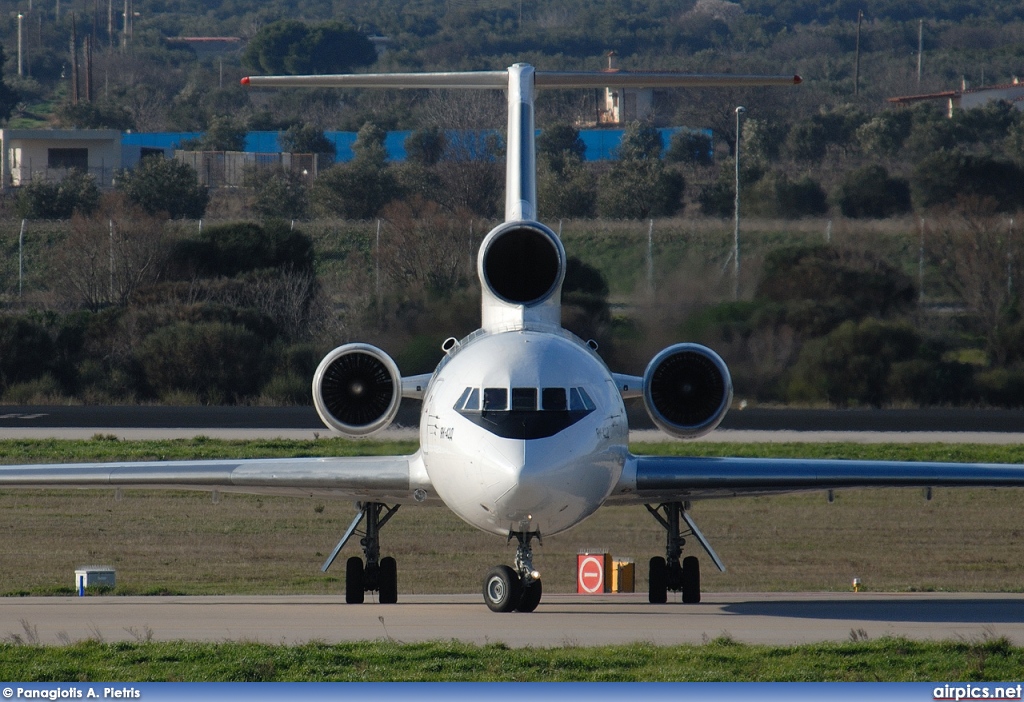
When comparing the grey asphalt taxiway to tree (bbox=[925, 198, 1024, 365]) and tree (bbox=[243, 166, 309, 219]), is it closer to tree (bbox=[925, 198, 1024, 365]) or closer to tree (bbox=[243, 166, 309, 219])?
tree (bbox=[925, 198, 1024, 365])

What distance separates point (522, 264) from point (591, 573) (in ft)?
16.2

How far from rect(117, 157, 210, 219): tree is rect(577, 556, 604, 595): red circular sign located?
54821mm

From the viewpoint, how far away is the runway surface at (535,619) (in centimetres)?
1482

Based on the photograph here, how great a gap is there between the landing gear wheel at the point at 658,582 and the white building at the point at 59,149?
7269 centimetres

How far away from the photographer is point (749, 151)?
313 ft

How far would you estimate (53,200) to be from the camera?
236ft

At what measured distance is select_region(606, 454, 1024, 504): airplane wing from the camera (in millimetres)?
17703

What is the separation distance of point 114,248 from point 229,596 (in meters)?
33.1

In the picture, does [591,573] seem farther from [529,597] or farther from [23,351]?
[23,351]

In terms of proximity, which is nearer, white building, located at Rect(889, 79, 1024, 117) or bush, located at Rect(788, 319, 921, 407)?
bush, located at Rect(788, 319, 921, 407)

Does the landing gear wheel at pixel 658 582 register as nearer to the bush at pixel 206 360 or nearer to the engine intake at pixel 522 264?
the engine intake at pixel 522 264

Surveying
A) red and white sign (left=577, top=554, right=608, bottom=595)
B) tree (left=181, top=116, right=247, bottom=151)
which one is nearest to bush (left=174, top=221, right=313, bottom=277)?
red and white sign (left=577, top=554, right=608, bottom=595)

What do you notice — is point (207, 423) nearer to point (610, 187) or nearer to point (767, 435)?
point (767, 435)

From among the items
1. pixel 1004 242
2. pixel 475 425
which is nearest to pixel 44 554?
pixel 475 425
